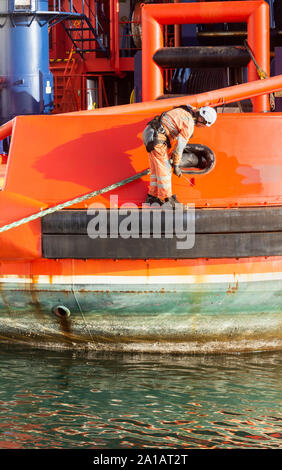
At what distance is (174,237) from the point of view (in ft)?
14.7

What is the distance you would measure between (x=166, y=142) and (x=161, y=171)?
0.63 feet

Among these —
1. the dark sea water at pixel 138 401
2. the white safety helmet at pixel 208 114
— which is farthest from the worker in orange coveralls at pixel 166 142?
the dark sea water at pixel 138 401

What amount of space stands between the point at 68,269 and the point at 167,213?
2.36 ft

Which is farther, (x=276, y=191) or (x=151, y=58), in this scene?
(x=151, y=58)

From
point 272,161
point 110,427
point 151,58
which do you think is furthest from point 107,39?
point 110,427

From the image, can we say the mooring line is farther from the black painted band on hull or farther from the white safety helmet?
the white safety helmet

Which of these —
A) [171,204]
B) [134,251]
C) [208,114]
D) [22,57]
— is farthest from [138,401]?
[22,57]

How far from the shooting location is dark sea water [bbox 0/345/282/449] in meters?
3.73

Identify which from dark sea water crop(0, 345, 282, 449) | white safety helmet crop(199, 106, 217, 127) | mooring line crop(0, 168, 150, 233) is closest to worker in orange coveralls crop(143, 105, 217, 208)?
white safety helmet crop(199, 106, 217, 127)

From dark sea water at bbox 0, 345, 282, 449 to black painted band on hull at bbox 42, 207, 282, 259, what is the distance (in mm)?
733

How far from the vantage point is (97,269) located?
15.2 ft

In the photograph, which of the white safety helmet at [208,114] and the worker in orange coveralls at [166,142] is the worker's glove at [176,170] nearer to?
the worker in orange coveralls at [166,142]

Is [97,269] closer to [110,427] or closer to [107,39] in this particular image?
[110,427]

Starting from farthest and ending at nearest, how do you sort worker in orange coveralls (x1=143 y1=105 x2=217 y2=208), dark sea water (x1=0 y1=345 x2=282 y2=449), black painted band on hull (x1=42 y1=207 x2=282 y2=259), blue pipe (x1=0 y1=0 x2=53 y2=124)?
Answer: blue pipe (x1=0 y1=0 x2=53 y2=124), worker in orange coveralls (x1=143 y1=105 x2=217 y2=208), black painted band on hull (x1=42 y1=207 x2=282 y2=259), dark sea water (x1=0 y1=345 x2=282 y2=449)
